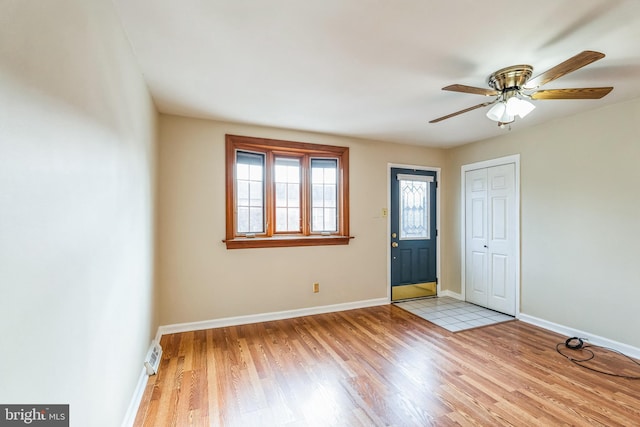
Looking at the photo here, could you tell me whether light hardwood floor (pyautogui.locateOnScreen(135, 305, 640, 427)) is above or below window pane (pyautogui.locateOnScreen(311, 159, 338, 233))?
below

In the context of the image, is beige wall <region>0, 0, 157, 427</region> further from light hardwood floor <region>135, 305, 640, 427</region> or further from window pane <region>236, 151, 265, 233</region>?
window pane <region>236, 151, 265, 233</region>

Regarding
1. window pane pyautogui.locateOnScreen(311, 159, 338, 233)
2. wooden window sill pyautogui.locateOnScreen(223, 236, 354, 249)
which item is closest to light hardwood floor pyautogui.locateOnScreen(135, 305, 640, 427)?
wooden window sill pyautogui.locateOnScreen(223, 236, 354, 249)

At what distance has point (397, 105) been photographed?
2920 mm

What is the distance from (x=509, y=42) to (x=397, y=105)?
1.17 metres

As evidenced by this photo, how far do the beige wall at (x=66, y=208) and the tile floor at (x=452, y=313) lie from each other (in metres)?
3.36

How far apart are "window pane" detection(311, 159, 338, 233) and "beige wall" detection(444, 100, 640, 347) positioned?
2.43 metres

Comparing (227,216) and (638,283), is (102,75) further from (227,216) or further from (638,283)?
(638,283)

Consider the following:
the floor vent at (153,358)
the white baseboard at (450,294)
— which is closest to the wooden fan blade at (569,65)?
the white baseboard at (450,294)

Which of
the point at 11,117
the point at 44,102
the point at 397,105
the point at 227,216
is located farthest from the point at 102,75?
the point at 397,105

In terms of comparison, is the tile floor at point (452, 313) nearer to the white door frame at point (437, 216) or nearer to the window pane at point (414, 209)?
the white door frame at point (437, 216)

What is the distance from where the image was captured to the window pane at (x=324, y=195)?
4.04 m

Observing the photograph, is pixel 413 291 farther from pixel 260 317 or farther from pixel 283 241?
pixel 260 317

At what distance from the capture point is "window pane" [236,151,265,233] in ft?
11.9

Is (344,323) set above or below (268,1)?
below
